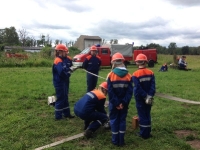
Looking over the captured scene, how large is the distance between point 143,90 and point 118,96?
600 millimetres

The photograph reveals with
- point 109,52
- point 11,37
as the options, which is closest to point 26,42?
point 11,37

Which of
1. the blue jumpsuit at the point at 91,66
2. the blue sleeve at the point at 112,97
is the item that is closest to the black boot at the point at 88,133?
the blue sleeve at the point at 112,97

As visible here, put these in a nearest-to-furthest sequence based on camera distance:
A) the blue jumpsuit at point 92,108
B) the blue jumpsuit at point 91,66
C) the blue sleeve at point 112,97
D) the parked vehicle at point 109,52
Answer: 1. the blue sleeve at point 112,97
2. the blue jumpsuit at point 92,108
3. the blue jumpsuit at point 91,66
4. the parked vehicle at point 109,52

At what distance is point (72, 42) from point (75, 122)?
65928 mm

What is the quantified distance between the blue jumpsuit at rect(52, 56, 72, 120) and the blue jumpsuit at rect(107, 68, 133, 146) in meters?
1.86

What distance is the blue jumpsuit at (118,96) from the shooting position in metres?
5.07

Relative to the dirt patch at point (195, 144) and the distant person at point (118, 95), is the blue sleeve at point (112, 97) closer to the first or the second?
the distant person at point (118, 95)

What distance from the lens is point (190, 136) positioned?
5676 mm

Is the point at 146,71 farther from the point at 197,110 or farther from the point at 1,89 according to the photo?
the point at 1,89

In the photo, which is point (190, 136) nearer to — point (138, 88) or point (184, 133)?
point (184, 133)

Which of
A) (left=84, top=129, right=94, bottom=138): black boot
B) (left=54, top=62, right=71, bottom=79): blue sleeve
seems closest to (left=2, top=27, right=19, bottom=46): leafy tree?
(left=54, top=62, right=71, bottom=79): blue sleeve

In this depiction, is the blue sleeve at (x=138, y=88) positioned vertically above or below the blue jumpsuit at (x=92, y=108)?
above

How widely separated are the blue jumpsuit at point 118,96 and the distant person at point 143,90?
0.27 m

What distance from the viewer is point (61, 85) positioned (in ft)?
22.3
